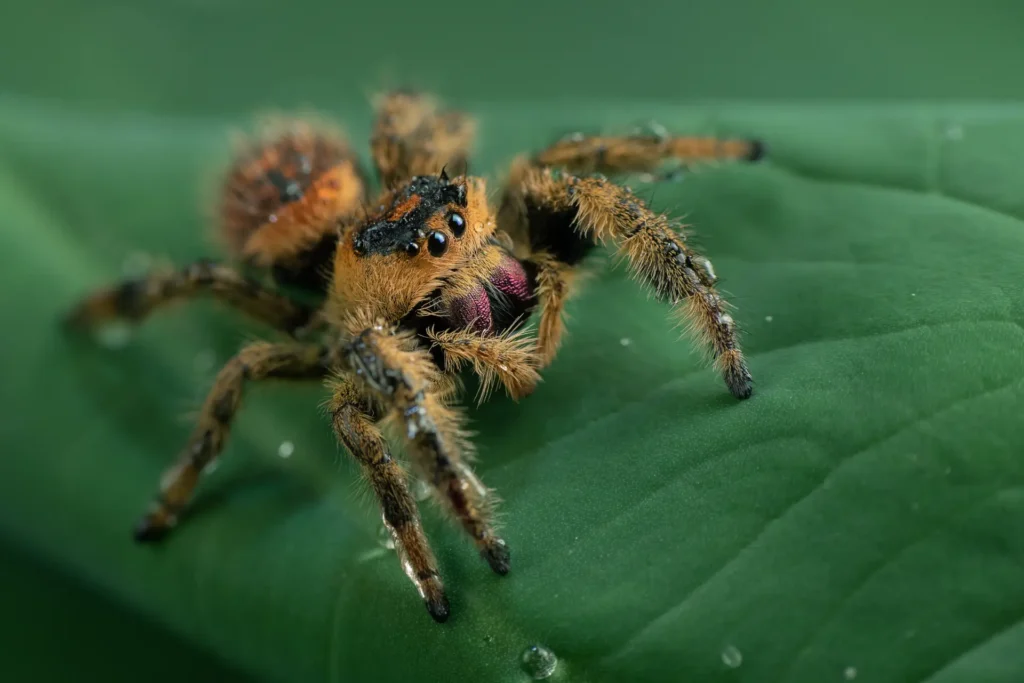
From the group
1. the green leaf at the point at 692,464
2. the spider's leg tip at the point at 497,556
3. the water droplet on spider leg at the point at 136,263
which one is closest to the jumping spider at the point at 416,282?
the spider's leg tip at the point at 497,556

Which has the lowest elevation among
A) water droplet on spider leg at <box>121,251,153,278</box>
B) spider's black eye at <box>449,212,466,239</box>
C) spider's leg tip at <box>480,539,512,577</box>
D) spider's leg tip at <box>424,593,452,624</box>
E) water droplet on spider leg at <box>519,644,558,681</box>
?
water droplet on spider leg at <box>519,644,558,681</box>

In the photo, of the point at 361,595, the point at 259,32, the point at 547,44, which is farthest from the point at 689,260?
the point at 259,32

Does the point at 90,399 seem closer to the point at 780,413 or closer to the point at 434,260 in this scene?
the point at 434,260

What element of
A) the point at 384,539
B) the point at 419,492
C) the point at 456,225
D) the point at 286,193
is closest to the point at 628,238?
the point at 456,225

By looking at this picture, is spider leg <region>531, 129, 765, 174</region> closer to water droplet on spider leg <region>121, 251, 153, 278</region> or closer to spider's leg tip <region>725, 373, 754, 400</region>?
spider's leg tip <region>725, 373, 754, 400</region>

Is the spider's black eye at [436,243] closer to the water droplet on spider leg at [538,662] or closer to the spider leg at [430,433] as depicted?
the spider leg at [430,433]

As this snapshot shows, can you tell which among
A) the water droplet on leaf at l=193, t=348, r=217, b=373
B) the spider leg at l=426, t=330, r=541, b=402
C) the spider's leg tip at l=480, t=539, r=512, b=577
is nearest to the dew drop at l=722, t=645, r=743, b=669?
the spider's leg tip at l=480, t=539, r=512, b=577

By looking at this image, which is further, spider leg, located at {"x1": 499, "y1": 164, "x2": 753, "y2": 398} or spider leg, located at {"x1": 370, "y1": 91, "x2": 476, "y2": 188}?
spider leg, located at {"x1": 370, "y1": 91, "x2": 476, "y2": 188}
